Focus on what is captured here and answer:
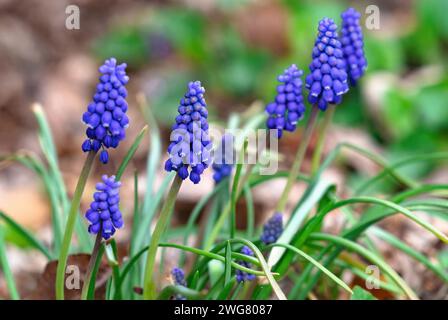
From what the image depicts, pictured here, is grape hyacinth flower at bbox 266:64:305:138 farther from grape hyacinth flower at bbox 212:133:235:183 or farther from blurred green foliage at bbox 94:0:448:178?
blurred green foliage at bbox 94:0:448:178

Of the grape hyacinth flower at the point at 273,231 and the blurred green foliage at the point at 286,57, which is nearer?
the grape hyacinth flower at the point at 273,231

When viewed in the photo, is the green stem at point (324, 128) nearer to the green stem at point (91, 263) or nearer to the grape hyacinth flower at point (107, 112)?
the grape hyacinth flower at point (107, 112)

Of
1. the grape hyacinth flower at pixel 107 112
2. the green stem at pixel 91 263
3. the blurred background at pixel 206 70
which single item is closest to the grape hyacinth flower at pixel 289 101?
the grape hyacinth flower at pixel 107 112

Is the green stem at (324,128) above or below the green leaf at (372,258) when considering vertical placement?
above

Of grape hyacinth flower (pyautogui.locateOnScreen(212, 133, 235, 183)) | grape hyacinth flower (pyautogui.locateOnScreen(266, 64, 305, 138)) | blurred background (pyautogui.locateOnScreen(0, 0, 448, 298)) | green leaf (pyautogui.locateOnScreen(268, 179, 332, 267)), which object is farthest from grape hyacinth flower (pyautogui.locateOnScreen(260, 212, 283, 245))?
blurred background (pyautogui.locateOnScreen(0, 0, 448, 298))
